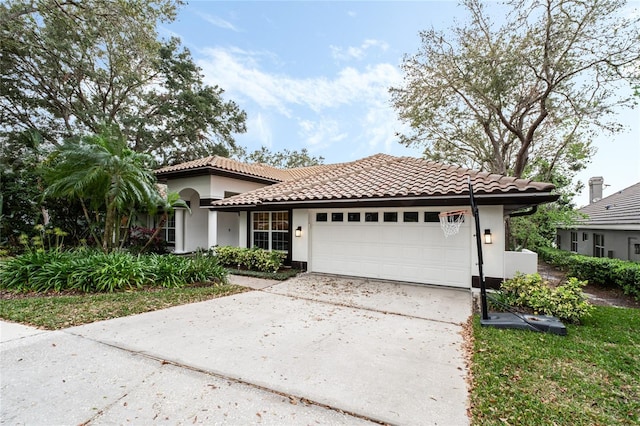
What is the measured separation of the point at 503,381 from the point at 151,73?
23.3 m

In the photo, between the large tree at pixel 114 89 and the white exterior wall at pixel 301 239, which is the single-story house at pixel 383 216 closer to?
the white exterior wall at pixel 301 239

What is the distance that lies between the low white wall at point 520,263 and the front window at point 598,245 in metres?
7.57

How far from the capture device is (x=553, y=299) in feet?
18.1

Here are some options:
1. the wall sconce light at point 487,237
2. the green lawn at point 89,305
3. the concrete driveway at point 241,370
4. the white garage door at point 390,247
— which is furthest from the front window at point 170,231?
the wall sconce light at point 487,237

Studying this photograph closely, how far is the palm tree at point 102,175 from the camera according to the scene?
8.11 m

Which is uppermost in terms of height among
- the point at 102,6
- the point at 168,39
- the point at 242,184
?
the point at 168,39

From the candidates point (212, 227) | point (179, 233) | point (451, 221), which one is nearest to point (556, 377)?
point (451, 221)

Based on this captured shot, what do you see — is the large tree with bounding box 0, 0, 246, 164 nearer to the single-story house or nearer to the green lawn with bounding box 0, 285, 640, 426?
the single-story house

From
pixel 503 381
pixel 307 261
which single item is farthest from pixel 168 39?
pixel 503 381

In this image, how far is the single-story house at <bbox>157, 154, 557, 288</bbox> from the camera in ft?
24.2

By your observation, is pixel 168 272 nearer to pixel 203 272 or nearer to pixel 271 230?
pixel 203 272

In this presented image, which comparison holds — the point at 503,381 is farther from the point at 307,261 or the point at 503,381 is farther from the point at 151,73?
the point at 151,73

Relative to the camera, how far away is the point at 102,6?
30.5ft

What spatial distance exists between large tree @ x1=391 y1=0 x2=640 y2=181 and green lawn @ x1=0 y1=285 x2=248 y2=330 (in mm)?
12640
